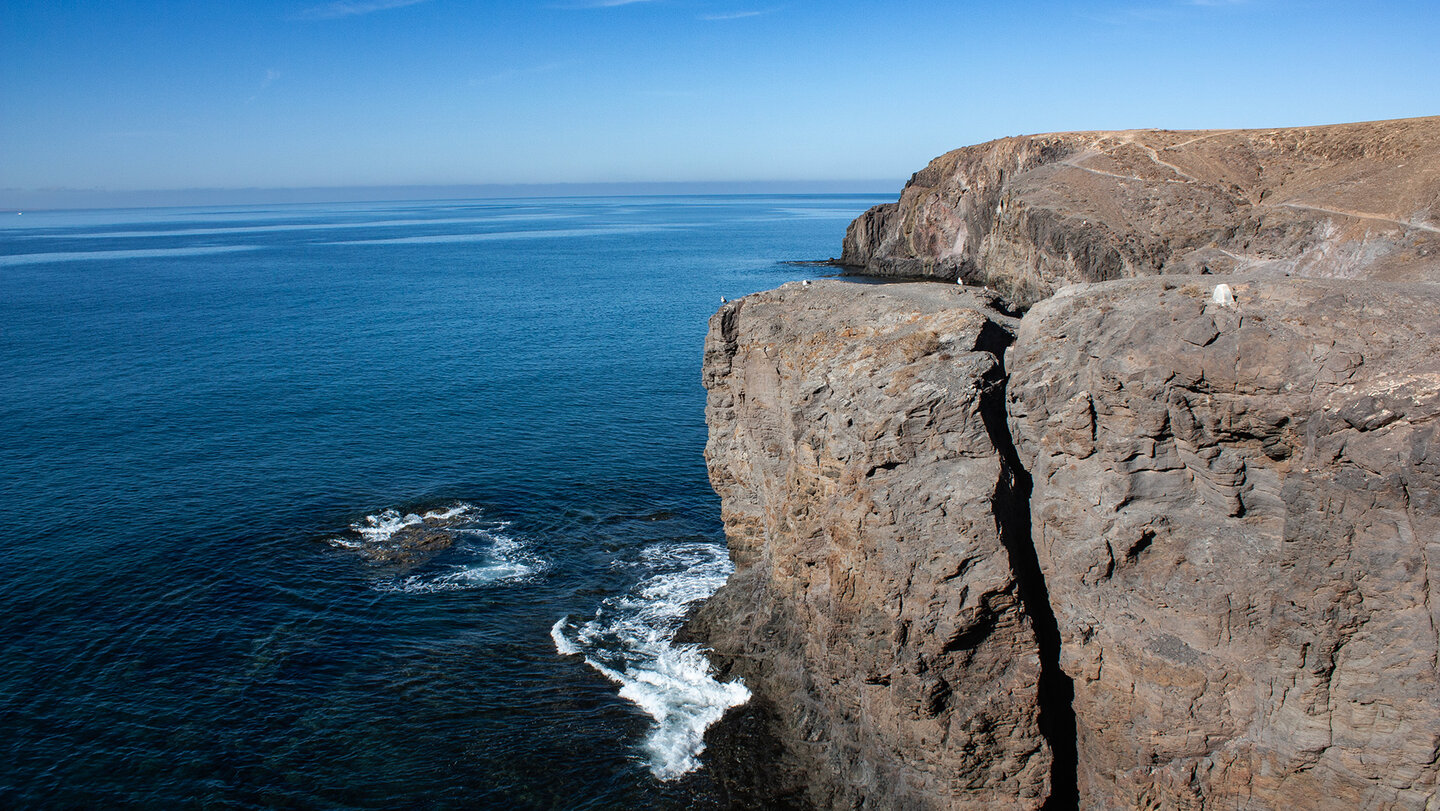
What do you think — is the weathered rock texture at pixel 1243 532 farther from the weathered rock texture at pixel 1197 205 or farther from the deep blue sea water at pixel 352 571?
the deep blue sea water at pixel 352 571

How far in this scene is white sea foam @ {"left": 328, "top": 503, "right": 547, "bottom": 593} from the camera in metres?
34.9

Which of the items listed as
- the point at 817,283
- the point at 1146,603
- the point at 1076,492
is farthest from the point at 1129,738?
the point at 817,283

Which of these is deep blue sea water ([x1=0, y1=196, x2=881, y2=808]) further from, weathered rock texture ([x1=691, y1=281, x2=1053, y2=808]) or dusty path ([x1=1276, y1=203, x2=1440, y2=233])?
dusty path ([x1=1276, y1=203, x2=1440, y2=233])

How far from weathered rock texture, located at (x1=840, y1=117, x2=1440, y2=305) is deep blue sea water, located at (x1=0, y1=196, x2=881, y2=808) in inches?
937

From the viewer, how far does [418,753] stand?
79.4 ft

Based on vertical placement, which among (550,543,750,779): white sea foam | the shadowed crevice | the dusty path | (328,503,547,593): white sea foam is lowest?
(550,543,750,779): white sea foam

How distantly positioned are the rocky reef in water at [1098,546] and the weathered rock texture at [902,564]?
0.23ft

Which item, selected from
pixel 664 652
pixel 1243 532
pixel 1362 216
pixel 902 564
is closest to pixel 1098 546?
pixel 1243 532

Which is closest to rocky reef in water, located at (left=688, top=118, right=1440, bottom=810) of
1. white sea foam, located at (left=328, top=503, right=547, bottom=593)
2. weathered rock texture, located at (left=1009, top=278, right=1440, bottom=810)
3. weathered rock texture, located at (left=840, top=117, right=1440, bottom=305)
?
weathered rock texture, located at (left=1009, top=278, right=1440, bottom=810)

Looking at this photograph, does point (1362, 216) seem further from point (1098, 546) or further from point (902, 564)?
point (902, 564)

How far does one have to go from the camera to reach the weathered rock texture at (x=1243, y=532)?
14.0 metres

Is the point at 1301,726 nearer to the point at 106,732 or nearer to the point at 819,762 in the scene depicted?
the point at 819,762

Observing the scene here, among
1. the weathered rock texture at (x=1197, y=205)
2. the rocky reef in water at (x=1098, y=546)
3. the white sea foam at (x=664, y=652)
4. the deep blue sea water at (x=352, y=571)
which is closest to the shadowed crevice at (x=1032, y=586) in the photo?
the rocky reef in water at (x=1098, y=546)

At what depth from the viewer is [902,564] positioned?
63.5 ft
